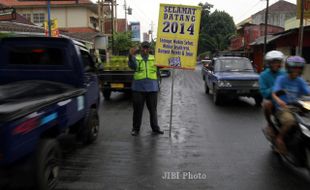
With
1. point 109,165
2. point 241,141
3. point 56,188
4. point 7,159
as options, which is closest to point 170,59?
point 241,141

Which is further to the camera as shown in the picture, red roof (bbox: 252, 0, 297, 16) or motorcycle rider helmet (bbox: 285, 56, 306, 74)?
red roof (bbox: 252, 0, 297, 16)

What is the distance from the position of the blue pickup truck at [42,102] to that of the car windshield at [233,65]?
746 cm

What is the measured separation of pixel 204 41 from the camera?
7750 cm

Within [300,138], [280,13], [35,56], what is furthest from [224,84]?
[280,13]

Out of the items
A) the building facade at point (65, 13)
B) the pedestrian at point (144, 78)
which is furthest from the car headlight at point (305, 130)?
the building facade at point (65, 13)

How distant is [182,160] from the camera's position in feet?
21.7

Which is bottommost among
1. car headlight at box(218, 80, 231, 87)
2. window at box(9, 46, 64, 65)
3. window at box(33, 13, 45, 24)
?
car headlight at box(218, 80, 231, 87)

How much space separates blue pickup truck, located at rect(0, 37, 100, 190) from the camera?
4011 mm

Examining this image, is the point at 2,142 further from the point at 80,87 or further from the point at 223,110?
the point at 223,110

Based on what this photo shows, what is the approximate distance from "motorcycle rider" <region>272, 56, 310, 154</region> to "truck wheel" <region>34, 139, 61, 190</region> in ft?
10.1

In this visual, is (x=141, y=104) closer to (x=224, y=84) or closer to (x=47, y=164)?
(x=47, y=164)

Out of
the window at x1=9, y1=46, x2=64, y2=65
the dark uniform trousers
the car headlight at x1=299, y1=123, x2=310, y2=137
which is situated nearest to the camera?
the car headlight at x1=299, y1=123, x2=310, y2=137

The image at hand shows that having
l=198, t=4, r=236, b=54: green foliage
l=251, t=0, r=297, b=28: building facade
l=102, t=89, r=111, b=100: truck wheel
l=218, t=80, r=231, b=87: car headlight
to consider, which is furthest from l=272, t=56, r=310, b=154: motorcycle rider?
l=198, t=4, r=236, b=54: green foliage

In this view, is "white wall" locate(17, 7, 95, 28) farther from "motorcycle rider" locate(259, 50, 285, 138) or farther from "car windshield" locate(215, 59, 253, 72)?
"motorcycle rider" locate(259, 50, 285, 138)
